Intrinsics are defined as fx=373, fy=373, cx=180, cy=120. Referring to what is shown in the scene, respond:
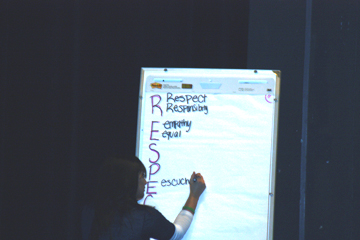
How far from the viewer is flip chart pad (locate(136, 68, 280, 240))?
1.72m

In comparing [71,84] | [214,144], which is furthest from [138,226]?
[71,84]

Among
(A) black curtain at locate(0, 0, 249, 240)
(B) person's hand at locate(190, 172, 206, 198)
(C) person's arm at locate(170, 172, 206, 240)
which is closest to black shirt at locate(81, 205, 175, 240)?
(C) person's arm at locate(170, 172, 206, 240)

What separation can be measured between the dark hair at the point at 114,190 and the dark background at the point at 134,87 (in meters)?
0.91

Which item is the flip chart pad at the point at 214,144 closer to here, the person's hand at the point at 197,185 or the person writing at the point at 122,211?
the person's hand at the point at 197,185

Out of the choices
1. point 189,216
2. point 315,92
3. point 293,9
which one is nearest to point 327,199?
point 315,92

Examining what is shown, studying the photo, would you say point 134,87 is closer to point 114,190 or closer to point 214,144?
point 214,144

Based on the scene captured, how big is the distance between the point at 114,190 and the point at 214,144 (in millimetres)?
607

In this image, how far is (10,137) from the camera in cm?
235

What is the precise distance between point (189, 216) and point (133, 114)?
86 cm

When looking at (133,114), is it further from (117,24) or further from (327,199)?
(327,199)

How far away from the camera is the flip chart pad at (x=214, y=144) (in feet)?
5.65

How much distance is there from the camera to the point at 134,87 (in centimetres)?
228

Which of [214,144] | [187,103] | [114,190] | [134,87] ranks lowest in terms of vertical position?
[114,190]

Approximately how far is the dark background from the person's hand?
1.93ft
